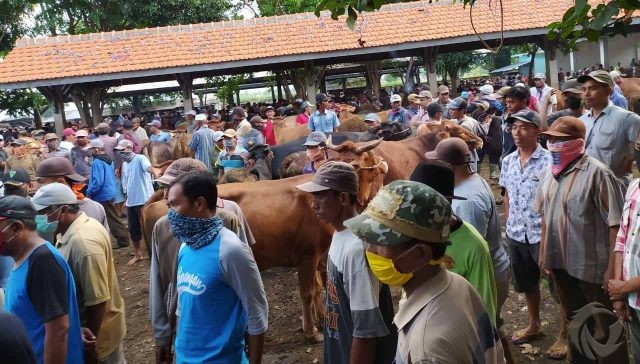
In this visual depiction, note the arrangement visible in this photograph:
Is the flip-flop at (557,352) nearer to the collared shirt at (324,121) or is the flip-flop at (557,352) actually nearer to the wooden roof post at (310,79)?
the collared shirt at (324,121)

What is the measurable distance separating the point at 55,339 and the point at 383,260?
6.10ft

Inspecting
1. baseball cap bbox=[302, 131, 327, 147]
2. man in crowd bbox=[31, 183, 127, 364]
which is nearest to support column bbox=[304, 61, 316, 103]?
baseball cap bbox=[302, 131, 327, 147]

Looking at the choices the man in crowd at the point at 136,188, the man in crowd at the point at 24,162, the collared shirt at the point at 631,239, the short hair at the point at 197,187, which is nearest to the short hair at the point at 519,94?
the collared shirt at the point at 631,239

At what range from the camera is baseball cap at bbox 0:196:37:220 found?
2.88 metres

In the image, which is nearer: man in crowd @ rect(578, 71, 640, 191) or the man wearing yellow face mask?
the man wearing yellow face mask

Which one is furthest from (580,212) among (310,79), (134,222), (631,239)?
(310,79)

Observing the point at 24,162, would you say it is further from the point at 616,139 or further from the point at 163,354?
the point at 616,139

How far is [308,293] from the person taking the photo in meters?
5.48

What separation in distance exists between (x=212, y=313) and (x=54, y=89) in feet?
47.6

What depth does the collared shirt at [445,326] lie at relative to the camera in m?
1.70

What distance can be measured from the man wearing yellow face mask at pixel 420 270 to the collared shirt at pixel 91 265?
2049 mm

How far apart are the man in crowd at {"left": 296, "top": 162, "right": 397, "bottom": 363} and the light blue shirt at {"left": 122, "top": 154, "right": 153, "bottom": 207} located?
20.2 feet

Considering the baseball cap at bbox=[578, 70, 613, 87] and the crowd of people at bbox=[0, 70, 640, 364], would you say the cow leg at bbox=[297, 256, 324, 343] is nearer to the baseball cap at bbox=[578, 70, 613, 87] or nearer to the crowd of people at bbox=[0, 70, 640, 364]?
the crowd of people at bbox=[0, 70, 640, 364]

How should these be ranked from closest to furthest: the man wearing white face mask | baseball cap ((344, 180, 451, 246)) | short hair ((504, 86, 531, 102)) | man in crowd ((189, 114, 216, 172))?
baseball cap ((344, 180, 451, 246)) → short hair ((504, 86, 531, 102)) → the man wearing white face mask → man in crowd ((189, 114, 216, 172))
